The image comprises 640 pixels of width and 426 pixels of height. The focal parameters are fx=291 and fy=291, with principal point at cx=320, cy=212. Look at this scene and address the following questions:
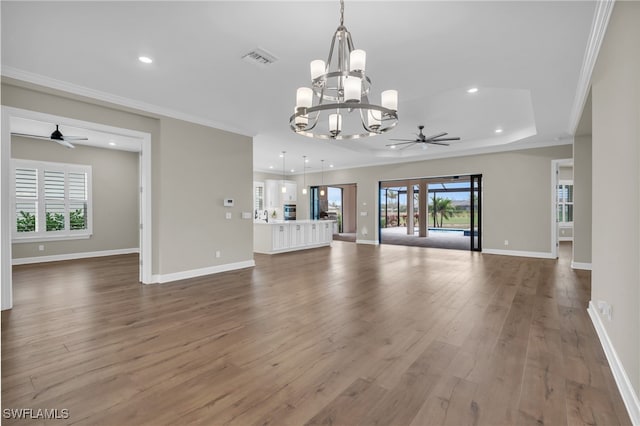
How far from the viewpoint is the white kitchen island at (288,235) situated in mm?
8008

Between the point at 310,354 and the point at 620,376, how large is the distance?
217 cm

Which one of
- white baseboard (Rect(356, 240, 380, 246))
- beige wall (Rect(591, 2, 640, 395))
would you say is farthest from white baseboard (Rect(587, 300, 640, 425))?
white baseboard (Rect(356, 240, 380, 246))

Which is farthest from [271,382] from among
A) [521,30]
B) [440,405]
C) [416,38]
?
[521,30]

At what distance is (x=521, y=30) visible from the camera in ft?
8.69

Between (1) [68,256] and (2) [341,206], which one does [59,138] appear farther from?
(2) [341,206]

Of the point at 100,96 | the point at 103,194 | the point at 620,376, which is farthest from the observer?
the point at 103,194

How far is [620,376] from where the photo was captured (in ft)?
6.48

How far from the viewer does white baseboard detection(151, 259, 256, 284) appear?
4.79 metres

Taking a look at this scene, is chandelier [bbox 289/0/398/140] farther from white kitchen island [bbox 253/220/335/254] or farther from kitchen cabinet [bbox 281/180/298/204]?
kitchen cabinet [bbox 281/180/298/204]

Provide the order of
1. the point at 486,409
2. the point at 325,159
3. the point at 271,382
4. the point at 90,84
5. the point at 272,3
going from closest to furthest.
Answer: the point at 486,409 → the point at 271,382 → the point at 272,3 → the point at 90,84 → the point at 325,159

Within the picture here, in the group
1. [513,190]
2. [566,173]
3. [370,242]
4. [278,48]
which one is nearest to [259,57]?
[278,48]

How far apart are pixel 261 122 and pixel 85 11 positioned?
318 cm

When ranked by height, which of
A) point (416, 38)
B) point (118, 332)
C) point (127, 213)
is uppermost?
point (416, 38)

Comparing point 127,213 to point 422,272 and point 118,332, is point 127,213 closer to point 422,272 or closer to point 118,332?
point 118,332
